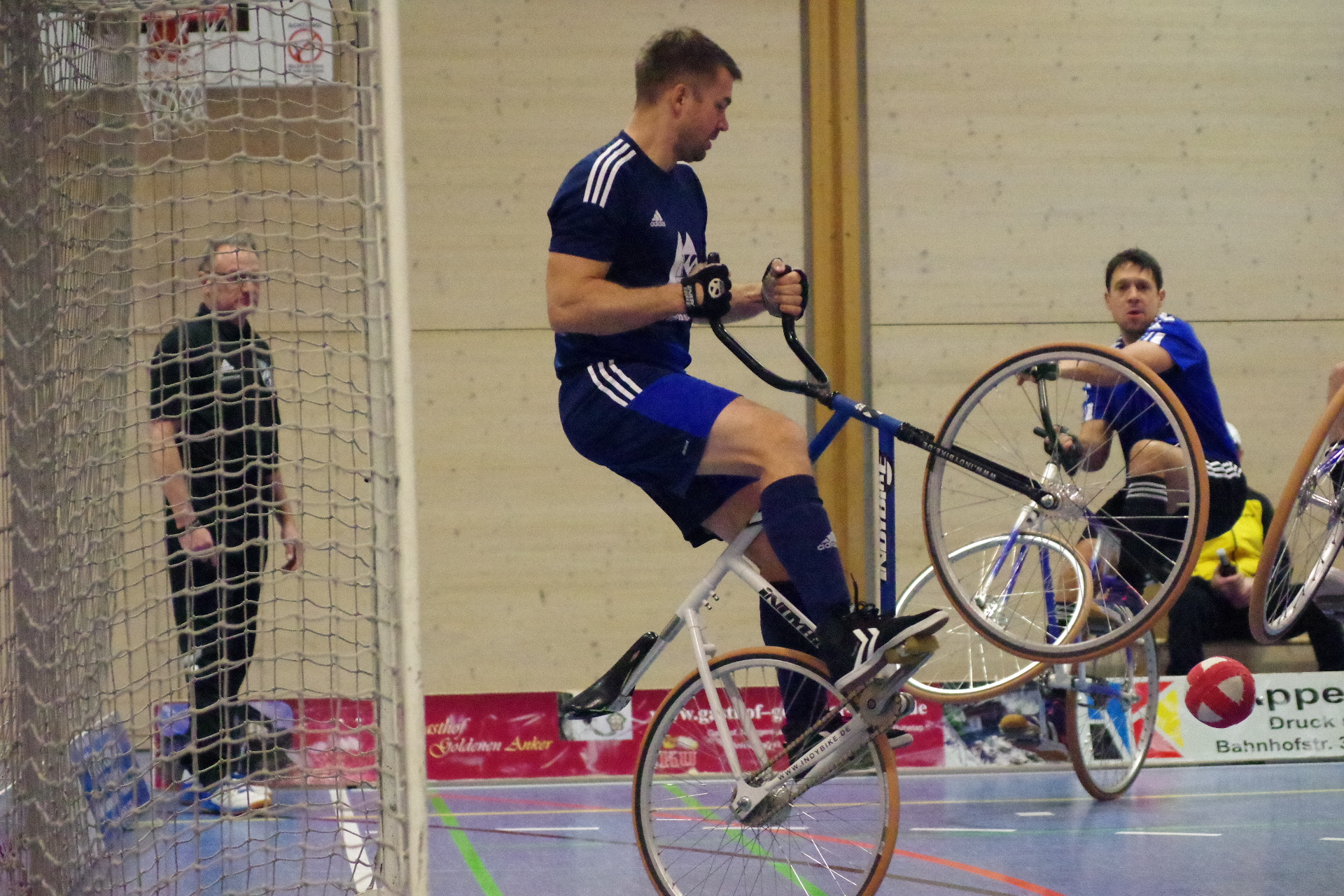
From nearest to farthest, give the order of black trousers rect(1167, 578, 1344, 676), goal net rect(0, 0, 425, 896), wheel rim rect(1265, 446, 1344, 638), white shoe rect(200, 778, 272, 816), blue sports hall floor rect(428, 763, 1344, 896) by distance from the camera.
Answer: goal net rect(0, 0, 425, 896) → wheel rim rect(1265, 446, 1344, 638) → blue sports hall floor rect(428, 763, 1344, 896) → white shoe rect(200, 778, 272, 816) → black trousers rect(1167, 578, 1344, 676)

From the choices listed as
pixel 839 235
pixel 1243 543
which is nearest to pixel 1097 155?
pixel 839 235

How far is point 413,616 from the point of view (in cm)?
277

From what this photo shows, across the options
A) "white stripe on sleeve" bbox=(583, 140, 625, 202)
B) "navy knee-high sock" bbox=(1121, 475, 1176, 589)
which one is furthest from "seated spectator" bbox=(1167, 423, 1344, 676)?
"white stripe on sleeve" bbox=(583, 140, 625, 202)

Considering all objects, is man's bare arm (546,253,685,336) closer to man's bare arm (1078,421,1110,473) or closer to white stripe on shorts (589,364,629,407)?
white stripe on shorts (589,364,629,407)

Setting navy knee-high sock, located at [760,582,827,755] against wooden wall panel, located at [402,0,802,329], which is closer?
navy knee-high sock, located at [760,582,827,755]

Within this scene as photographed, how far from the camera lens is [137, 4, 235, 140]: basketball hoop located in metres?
3.29

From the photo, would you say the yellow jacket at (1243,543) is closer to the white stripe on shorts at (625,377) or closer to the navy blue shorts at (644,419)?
the navy blue shorts at (644,419)

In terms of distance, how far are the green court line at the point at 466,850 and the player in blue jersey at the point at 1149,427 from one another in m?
2.16

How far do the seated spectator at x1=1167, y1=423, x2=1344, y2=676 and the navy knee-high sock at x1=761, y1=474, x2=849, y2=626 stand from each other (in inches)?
151

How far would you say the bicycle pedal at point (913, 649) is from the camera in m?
2.97

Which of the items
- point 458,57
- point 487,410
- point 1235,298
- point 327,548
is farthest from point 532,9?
point 327,548

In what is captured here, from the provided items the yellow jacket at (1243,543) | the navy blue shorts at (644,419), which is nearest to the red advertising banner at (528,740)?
the yellow jacket at (1243,543)

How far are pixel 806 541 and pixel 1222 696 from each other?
1863 millimetres

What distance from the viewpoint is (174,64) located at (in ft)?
11.7
